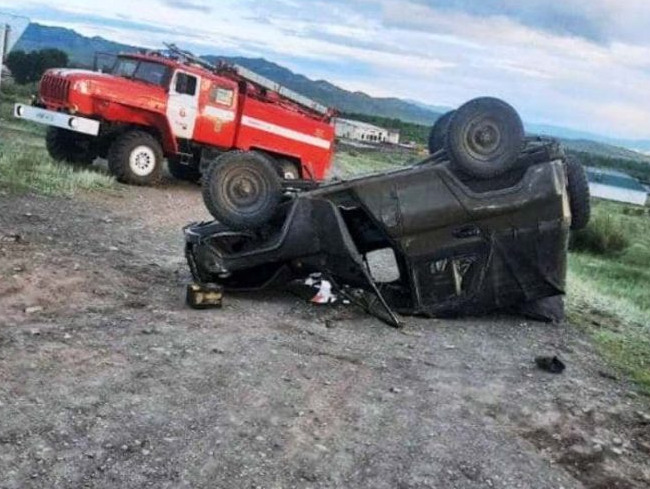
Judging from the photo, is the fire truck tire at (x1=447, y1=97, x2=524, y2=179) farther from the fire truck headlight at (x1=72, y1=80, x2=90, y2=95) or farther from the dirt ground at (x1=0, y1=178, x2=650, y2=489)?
the fire truck headlight at (x1=72, y1=80, x2=90, y2=95)

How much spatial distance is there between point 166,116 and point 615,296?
8.17m

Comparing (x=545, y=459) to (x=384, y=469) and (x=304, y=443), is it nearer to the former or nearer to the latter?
(x=384, y=469)

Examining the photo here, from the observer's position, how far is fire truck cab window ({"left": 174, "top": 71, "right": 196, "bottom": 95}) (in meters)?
14.8

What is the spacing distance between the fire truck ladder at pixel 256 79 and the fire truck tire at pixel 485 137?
8.95 meters

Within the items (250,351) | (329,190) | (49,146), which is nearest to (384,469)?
(250,351)

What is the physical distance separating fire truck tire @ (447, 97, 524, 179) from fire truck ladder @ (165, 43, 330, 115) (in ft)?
29.4

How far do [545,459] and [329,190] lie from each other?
3.35m

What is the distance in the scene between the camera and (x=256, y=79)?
52.7 ft

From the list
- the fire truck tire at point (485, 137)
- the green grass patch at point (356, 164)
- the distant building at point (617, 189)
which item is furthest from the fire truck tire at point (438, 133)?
the distant building at point (617, 189)

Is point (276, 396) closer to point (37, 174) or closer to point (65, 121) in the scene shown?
point (37, 174)

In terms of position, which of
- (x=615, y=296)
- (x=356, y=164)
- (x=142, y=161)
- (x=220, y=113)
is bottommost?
(x=356, y=164)

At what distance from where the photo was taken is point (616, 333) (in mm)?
8367

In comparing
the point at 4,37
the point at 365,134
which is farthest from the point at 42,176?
the point at 365,134

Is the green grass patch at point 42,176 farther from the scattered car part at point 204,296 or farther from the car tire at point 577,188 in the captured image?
the car tire at point 577,188
